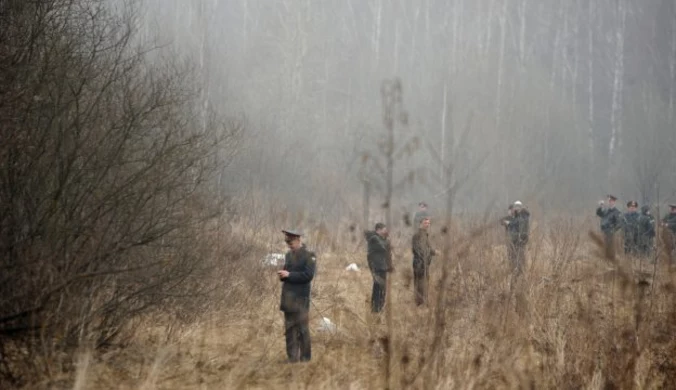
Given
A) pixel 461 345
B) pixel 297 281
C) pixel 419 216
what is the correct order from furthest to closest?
pixel 419 216 → pixel 297 281 → pixel 461 345

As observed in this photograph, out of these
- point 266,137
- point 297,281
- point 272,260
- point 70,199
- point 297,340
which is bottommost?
point 297,340

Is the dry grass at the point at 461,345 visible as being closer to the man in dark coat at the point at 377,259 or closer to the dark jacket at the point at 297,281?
the dark jacket at the point at 297,281

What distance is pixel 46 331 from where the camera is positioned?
5.65 metres

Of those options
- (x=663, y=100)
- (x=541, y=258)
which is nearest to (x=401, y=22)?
(x=663, y=100)

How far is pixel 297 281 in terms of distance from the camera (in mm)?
7051

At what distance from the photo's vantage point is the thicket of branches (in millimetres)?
5586

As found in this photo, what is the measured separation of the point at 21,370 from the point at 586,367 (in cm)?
491

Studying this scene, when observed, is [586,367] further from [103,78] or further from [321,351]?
[103,78]

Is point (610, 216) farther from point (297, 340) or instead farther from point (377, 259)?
point (297, 340)

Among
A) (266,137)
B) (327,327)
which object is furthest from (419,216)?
(266,137)

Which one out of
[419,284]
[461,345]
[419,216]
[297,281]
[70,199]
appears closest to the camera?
[70,199]

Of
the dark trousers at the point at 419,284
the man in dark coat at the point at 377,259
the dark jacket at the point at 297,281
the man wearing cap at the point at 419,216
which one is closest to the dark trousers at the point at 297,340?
the dark jacket at the point at 297,281

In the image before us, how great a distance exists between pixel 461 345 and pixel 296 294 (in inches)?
71.2

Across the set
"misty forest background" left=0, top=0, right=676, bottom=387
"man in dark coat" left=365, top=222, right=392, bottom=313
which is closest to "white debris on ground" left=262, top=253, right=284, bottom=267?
"misty forest background" left=0, top=0, right=676, bottom=387
